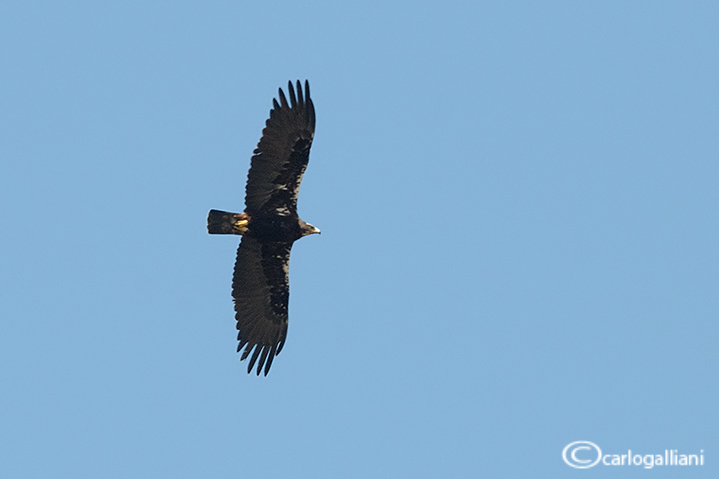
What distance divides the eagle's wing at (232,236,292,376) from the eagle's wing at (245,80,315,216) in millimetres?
1687

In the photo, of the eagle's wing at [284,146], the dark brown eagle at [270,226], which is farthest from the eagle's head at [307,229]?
A: the eagle's wing at [284,146]

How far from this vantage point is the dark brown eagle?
2678 cm

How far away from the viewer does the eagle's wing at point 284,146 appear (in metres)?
26.7

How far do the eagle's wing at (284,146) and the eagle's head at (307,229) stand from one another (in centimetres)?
115

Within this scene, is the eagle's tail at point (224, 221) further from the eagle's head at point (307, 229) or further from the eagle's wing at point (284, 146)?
the eagle's head at point (307, 229)

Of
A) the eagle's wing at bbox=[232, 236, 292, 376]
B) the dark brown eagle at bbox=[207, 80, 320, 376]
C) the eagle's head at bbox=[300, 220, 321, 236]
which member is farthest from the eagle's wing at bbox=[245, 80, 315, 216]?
the eagle's wing at bbox=[232, 236, 292, 376]

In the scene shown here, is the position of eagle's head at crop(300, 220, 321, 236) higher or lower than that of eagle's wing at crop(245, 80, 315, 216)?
lower

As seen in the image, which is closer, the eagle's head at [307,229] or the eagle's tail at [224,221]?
the eagle's tail at [224,221]

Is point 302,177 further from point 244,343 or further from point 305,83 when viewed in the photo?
point 244,343

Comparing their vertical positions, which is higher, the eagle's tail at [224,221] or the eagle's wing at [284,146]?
the eagle's wing at [284,146]

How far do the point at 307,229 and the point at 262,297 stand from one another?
1883 mm

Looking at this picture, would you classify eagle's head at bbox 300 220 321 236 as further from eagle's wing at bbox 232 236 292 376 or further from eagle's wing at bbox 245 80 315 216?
eagle's wing at bbox 245 80 315 216

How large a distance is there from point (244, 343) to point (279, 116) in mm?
5093

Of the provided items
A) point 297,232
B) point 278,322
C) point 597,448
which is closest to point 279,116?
point 297,232
